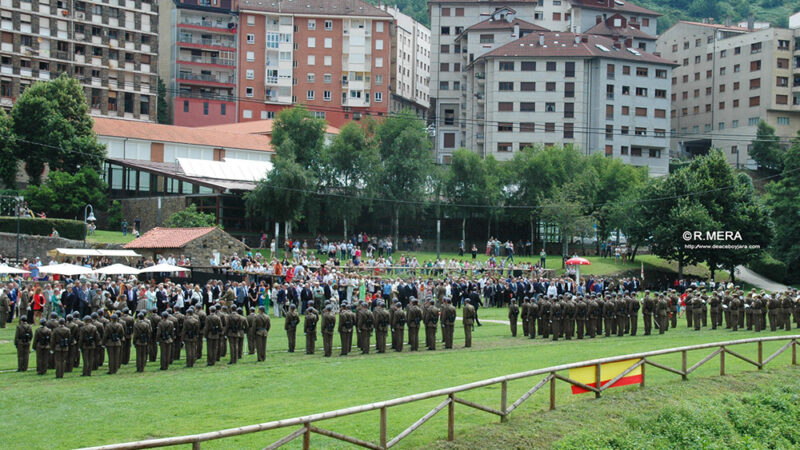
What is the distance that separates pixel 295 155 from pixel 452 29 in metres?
52.6

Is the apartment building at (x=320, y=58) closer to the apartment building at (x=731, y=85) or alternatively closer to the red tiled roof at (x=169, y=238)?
the apartment building at (x=731, y=85)

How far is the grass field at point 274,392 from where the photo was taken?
1383cm

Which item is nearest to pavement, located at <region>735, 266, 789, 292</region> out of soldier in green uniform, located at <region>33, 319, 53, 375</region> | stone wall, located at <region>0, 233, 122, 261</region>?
stone wall, located at <region>0, 233, 122, 261</region>

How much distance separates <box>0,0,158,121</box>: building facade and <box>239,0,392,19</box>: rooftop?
16.8m

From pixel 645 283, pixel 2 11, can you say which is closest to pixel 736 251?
pixel 645 283

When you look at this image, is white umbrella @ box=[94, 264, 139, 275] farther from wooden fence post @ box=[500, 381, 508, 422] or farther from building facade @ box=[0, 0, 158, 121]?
building facade @ box=[0, 0, 158, 121]

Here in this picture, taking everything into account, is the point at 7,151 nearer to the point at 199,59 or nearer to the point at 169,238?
the point at 169,238

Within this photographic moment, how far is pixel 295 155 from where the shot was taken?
228ft

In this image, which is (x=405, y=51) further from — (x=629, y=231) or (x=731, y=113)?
(x=629, y=231)

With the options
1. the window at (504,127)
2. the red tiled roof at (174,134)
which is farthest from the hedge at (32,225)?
the window at (504,127)

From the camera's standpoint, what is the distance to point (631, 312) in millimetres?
31094

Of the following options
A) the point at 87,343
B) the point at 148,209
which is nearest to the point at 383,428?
the point at 87,343

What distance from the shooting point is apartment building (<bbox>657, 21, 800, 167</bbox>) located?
101062 mm

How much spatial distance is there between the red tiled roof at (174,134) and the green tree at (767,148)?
5742 centimetres
